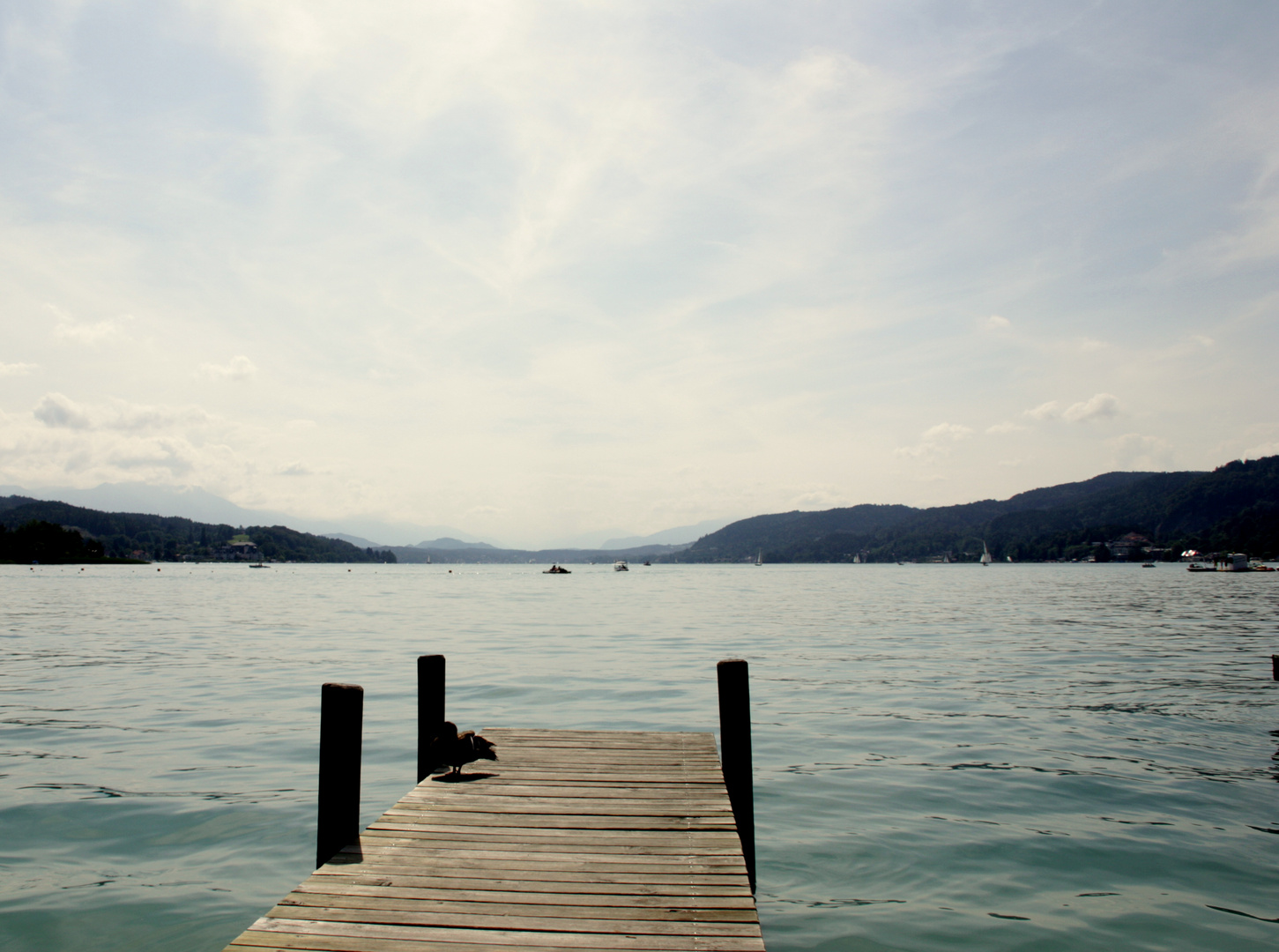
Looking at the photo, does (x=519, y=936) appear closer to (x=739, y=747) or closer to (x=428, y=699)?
(x=739, y=747)

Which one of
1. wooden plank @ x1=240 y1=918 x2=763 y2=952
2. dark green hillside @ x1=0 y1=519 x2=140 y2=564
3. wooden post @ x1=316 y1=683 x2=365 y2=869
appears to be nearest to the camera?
wooden plank @ x1=240 y1=918 x2=763 y2=952

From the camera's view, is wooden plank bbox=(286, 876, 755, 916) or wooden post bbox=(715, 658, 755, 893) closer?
wooden plank bbox=(286, 876, 755, 916)

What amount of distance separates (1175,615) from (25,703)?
51241 mm

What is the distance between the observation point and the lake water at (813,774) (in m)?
7.46

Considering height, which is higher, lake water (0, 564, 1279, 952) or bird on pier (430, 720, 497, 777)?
bird on pier (430, 720, 497, 777)

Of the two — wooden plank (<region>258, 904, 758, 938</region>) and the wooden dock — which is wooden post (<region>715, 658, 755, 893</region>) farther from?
wooden plank (<region>258, 904, 758, 938</region>)

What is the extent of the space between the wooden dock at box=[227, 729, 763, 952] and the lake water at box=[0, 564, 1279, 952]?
1.75 meters

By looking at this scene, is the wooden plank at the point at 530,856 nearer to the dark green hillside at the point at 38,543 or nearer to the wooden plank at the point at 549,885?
the wooden plank at the point at 549,885

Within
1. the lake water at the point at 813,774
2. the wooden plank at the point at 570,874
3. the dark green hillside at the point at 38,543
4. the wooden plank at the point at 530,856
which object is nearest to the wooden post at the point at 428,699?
the lake water at the point at 813,774

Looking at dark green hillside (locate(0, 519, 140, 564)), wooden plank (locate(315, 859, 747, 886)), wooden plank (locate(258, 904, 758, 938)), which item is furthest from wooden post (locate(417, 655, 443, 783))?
dark green hillside (locate(0, 519, 140, 564))

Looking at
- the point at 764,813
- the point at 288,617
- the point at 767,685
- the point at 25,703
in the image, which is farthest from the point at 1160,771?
the point at 288,617

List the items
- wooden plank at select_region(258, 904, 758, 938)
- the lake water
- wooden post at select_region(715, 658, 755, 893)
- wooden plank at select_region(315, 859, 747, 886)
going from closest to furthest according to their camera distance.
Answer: wooden plank at select_region(258, 904, 758, 938), wooden plank at select_region(315, 859, 747, 886), the lake water, wooden post at select_region(715, 658, 755, 893)

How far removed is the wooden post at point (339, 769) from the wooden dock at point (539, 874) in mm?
187

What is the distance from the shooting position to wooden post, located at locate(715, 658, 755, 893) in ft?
25.9
